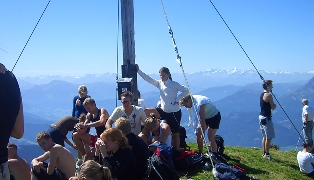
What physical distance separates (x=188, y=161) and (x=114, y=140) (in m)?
2.59

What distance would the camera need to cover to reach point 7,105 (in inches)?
102

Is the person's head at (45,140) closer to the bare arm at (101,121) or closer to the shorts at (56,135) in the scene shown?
the shorts at (56,135)

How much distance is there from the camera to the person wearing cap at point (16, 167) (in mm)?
4495

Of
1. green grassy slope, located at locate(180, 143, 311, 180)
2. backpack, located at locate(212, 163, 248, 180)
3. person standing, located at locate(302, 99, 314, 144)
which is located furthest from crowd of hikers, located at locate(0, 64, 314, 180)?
person standing, located at locate(302, 99, 314, 144)

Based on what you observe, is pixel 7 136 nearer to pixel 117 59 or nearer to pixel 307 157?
pixel 117 59

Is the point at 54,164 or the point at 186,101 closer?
the point at 54,164

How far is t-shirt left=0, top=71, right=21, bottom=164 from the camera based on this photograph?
257cm

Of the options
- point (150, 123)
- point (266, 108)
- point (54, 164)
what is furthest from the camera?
point (266, 108)

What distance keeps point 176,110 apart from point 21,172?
393cm

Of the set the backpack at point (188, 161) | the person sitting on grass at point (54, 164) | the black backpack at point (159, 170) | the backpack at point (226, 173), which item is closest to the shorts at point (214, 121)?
the backpack at point (188, 161)

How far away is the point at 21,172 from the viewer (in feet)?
15.0

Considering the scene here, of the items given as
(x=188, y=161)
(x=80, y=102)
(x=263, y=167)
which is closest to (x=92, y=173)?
(x=188, y=161)

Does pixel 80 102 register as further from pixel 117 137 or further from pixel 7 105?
pixel 7 105

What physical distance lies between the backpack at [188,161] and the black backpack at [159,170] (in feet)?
5.15
